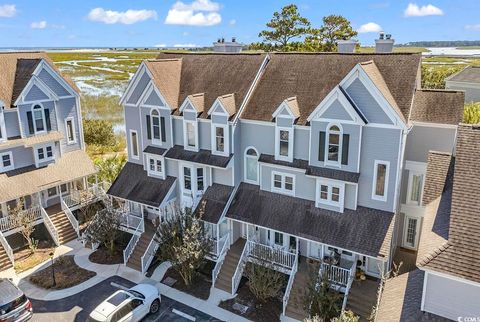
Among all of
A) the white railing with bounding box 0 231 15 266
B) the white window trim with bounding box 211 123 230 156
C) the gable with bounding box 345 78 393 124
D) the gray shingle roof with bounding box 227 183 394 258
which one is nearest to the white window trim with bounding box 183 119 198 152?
the white window trim with bounding box 211 123 230 156

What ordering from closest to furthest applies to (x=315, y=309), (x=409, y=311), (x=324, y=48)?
(x=409, y=311)
(x=315, y=309)
(x=324, y=48)

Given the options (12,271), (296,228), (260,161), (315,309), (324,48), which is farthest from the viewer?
(324,48)

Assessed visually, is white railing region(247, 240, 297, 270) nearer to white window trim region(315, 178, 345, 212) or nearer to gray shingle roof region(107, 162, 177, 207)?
white window trim region(315, 178, 345, 212)

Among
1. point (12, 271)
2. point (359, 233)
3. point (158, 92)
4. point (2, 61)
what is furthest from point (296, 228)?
point (2, 61)

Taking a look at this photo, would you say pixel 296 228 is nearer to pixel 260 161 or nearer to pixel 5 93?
pixel 260 161

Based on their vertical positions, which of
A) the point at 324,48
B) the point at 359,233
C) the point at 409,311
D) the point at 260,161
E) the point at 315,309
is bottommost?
the point at 315,309

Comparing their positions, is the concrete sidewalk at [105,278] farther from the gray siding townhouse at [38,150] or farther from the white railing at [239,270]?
the gray siding townhouse at [38,150]
